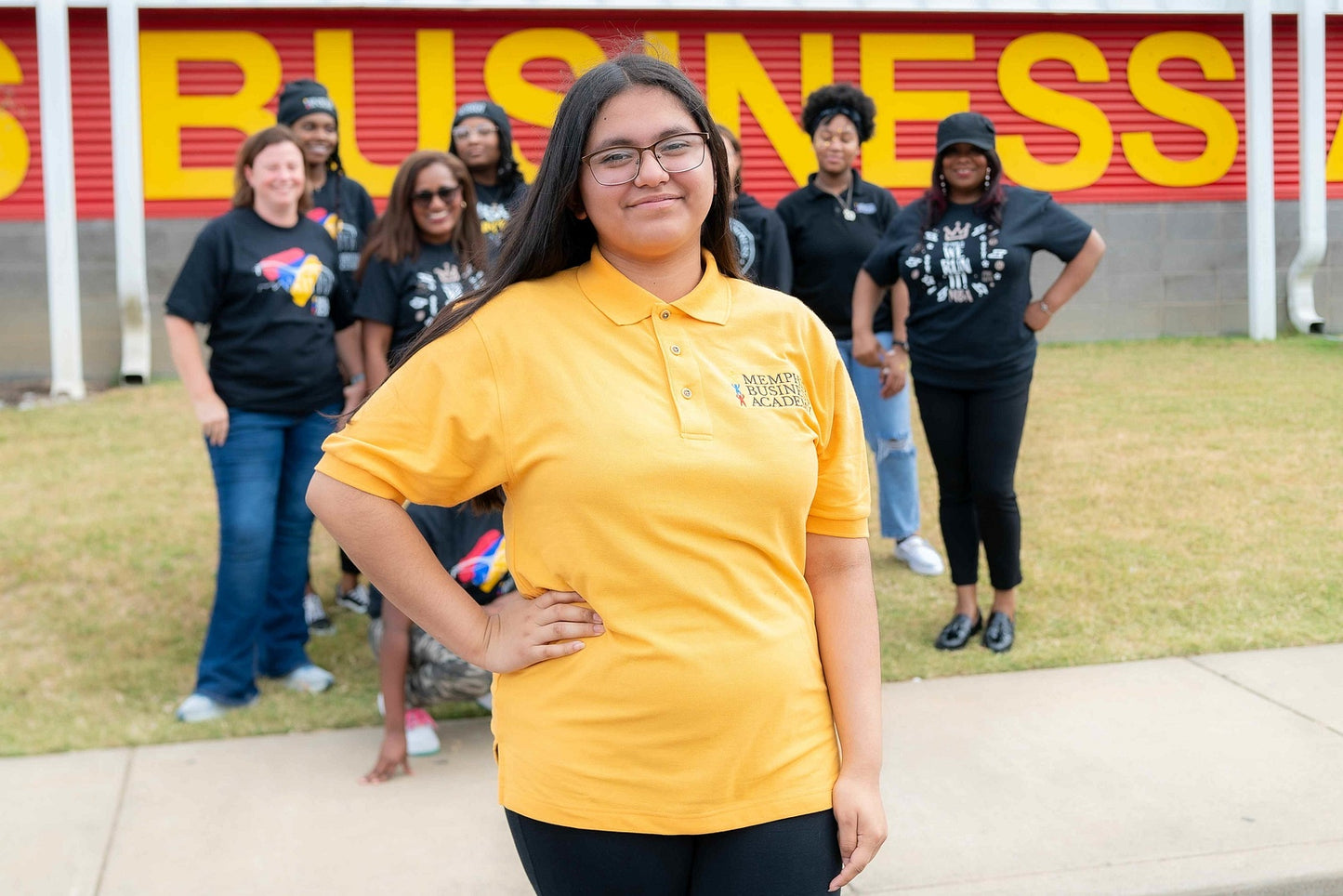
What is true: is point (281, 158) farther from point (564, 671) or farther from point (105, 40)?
point (105, 40)

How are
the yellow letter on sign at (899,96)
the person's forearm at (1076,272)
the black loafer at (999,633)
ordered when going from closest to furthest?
the person's forearm at (1076,272), the black loafer at (999,633), the yellow letter on sign at (899,96)

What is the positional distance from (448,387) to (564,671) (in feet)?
1.33

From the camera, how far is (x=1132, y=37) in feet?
44.8

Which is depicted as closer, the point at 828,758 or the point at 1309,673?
the point at 828,758

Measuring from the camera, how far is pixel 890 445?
6.54 meters

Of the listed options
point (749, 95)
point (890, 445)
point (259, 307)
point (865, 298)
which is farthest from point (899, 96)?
point (259, 307)

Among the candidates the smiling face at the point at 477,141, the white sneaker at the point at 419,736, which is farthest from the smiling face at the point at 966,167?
the white sneaker at the point at 419,736

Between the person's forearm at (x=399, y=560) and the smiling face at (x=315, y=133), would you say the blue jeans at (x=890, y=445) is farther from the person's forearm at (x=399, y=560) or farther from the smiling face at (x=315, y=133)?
the person's forearm at (x=399, y=560)

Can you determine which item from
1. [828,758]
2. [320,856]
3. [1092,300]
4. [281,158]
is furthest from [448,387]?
[1092,300]

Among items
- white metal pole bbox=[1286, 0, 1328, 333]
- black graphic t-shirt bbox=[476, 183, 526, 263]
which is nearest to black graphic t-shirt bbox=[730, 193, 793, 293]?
black graphic t-shirt bbox=[476, 183, 526, 263]

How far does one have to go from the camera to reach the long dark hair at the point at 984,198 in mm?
5184

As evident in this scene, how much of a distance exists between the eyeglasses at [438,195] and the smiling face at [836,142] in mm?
2168

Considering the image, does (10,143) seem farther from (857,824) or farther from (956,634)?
(857,824)

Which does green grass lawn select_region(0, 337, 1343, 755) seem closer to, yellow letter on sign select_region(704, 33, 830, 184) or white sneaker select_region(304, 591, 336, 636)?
white sneaker select_region(304, 591, 336, 636)
